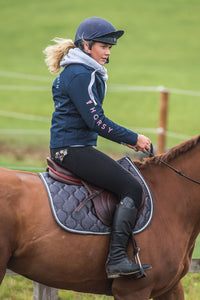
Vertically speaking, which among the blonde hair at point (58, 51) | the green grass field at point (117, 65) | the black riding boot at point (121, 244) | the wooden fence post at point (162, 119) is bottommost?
the green grass field at point (117, 65)

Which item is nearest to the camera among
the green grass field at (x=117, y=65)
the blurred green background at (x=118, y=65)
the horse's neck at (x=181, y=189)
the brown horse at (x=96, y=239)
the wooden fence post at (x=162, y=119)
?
the brown horse at (x=96, y=239)

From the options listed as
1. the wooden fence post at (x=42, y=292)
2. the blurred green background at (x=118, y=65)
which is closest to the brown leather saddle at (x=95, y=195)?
the wooden fence post at (x=42, y=292)

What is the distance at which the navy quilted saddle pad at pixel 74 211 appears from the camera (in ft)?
11.7

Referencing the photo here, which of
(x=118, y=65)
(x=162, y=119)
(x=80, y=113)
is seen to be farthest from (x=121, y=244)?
(x=118, y=65)

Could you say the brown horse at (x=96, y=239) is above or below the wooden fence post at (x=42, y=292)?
above

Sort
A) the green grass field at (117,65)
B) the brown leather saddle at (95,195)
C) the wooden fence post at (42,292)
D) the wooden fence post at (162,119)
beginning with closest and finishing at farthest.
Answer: the brown leather saddle at (95,195)
the wooden fence post at (42,292)
the wooden fence post at (162,119)
the green grass field at (117,65)

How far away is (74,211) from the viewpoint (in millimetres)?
3615

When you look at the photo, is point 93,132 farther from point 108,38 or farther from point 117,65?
point 117,65

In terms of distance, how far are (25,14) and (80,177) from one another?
104 feet

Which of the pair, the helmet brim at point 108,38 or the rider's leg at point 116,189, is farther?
the helmet brim at point 108,38

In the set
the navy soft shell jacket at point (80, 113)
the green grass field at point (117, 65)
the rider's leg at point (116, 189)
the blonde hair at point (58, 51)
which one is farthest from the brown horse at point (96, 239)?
the green grass field at point (117, 65)

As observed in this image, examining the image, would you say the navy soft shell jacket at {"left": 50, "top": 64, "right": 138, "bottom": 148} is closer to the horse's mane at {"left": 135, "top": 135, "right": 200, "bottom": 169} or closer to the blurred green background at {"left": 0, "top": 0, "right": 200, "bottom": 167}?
the horse's mane at {"left": 135, "top": 135, "right": 200, "bottom": 169}

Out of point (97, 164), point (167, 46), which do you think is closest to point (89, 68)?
point (97, 164)

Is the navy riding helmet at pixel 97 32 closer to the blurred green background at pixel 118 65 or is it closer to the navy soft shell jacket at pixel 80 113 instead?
the navy soft shell jacket at pixel 80 113
